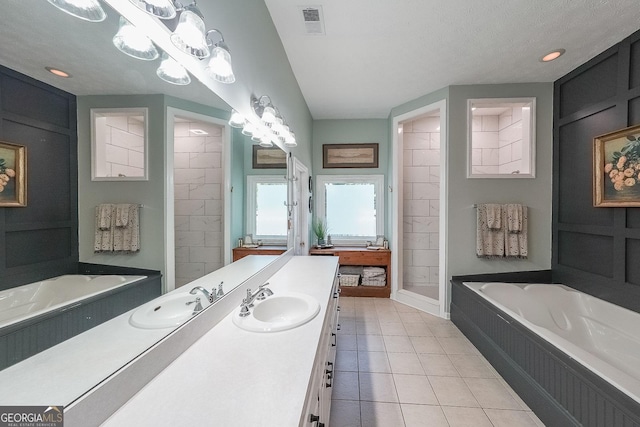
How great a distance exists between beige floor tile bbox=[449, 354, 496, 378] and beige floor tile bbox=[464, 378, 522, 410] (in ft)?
0.19

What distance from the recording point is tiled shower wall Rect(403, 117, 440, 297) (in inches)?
156

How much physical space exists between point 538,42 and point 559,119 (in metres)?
1.02

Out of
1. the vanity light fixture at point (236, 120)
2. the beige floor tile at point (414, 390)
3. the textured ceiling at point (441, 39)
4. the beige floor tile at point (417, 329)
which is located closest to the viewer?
the vanity light fixture at point (236, 120)

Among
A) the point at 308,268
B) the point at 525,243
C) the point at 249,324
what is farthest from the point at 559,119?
the point at 249,324

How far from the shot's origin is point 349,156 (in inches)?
169

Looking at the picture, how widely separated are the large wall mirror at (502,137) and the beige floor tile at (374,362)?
85.4 inches

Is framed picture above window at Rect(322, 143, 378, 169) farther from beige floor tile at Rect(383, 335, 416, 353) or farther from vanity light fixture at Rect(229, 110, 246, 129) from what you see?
vanity light fixture at Rect(229, 110, 246, 129)

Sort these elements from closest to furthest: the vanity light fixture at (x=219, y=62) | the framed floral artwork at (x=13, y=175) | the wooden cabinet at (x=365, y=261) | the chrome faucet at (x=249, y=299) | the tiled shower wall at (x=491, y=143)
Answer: the framed floral artwork at (x=13, y=175), the vanity light fixture at (x=219, y=62), the chrome faucet at (x=249, y=299), the tiled shower wall at (x=491, y=143), the wooden cabinet at (x=365, y=261)

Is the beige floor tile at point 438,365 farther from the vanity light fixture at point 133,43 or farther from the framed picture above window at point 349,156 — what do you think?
the framed picture above window at point 349,156

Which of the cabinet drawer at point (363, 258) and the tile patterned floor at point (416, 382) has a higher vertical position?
the cabinet drawer at point (363, 258)

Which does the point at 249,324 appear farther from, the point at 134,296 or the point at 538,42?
the point at 538,42

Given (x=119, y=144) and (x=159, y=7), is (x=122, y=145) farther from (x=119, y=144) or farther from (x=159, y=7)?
(x=159, y=7)

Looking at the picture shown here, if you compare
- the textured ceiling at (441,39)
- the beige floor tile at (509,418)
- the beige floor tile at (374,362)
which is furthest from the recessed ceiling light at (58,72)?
the beige floor tile at (509,418)

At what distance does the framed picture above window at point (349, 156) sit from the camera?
4.25 metres
